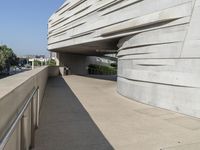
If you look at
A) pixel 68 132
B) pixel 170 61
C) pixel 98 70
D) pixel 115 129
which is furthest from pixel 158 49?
pixel 98 70

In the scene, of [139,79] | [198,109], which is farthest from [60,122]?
[139,79]

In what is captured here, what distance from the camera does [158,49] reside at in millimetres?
11461

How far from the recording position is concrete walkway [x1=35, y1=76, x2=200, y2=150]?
20.1 ft

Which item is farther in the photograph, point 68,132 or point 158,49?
point 158,49

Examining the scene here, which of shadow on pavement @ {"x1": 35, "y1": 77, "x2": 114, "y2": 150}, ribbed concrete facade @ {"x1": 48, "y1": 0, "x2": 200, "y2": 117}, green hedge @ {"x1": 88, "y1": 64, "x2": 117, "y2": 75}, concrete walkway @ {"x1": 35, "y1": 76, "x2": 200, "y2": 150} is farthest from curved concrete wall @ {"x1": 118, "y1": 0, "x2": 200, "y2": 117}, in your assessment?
green hedge @ {"x1": 88, "y1": 64, "x2": 117, "y2": 75}

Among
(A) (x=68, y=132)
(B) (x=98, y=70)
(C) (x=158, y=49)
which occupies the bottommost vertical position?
(B) (x=98, y=70)

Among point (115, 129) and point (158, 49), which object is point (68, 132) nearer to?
point (115, 129)

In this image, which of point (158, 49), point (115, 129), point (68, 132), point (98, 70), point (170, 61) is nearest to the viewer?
point (68, 132)

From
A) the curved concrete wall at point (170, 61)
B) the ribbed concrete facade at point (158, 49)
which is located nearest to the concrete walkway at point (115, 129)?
the curved concrete wall at point (170, 61)

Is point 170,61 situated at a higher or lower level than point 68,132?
higher

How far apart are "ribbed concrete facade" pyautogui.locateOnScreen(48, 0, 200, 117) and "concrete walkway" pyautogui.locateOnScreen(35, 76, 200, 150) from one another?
75cm

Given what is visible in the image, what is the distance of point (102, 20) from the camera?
18578 mm

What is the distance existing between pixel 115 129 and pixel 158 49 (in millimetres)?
5019

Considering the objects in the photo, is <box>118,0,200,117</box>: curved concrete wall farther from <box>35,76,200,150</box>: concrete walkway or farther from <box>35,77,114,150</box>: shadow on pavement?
<box>35,77,114,150</box>: shadow on pavement
